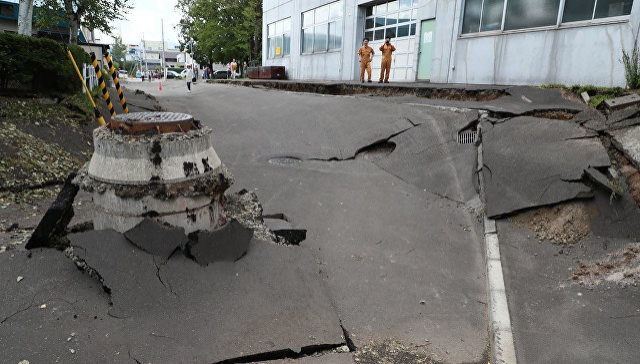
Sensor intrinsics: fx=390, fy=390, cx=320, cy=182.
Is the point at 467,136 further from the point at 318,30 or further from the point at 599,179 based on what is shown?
the point at 318,30

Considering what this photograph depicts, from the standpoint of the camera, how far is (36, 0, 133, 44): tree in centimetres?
1819

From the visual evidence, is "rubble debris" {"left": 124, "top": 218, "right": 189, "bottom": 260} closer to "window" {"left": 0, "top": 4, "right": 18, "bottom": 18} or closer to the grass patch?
the grass patch

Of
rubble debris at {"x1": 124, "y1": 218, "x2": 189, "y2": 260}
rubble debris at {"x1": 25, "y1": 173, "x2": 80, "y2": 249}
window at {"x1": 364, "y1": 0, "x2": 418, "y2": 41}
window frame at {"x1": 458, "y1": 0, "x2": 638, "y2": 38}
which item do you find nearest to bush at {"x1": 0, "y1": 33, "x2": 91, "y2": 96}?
rubble debris at {"x1": 25, "y1": 173, "x2": 80, "y2": 249}

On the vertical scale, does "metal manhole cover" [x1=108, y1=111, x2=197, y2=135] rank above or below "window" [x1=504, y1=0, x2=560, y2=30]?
below

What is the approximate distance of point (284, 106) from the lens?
12.1 metres

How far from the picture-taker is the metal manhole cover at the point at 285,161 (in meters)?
7.81

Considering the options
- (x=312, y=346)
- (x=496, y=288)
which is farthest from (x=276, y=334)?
(x=496, y=288)

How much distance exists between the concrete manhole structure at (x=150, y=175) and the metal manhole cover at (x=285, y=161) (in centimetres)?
428

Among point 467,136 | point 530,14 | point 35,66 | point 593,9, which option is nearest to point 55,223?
point 467,136

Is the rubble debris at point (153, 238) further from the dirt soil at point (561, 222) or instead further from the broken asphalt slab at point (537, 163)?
the dirt soil at point (561, 222)

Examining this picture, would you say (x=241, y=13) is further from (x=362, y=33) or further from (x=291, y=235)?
(x=291, y=235)

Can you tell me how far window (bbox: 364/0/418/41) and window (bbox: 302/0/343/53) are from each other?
219 centimetres

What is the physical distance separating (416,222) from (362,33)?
16888 millimetres

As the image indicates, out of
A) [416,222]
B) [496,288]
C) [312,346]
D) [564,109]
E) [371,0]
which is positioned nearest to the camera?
[312,346]
